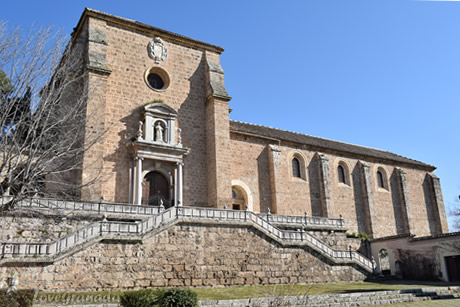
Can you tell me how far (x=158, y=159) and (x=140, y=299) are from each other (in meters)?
13.3

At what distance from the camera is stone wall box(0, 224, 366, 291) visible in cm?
1380

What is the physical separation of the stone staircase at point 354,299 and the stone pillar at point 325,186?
14397mm

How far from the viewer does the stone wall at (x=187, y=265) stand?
45.3 ft

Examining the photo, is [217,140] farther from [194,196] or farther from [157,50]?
[157,50]

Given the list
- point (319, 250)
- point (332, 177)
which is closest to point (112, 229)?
point (319, 250)

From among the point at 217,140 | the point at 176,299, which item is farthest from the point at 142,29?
the point at 176,299

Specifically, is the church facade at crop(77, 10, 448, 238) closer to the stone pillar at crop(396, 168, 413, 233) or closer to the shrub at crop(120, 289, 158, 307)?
the stone pillar at crop(396, 168, 413, 233)

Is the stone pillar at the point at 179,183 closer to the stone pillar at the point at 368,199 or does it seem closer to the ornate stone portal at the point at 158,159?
the ornate stone portal at the point at 158,159

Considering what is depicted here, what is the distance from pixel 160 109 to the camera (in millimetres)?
23375

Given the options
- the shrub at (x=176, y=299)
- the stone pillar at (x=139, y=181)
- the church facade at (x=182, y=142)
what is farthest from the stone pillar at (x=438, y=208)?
the shrub at (x=176, y=299)

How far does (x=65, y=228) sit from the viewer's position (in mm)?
16234

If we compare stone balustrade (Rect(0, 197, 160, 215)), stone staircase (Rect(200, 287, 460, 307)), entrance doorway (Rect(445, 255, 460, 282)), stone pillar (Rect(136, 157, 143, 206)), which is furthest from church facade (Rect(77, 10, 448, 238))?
entrance doorway (Rect(445, 255, 460, 282))

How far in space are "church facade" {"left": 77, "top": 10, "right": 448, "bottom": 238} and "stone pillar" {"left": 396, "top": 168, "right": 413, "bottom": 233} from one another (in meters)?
4.35

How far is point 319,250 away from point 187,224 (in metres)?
6.67
